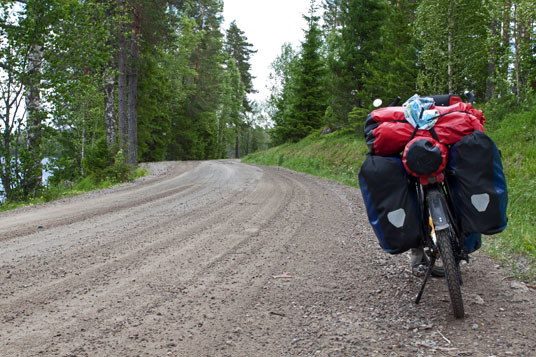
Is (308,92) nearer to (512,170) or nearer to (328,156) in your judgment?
(328,156)

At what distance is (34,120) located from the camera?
941 centimetres

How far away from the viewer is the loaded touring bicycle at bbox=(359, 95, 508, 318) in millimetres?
2980

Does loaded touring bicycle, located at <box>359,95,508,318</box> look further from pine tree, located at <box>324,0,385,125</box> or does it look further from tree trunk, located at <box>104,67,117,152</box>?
pine tree, located at <box>324,0,385,125</box>

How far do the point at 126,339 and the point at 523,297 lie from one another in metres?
3.33

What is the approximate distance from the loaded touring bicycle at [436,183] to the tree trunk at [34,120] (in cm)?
894

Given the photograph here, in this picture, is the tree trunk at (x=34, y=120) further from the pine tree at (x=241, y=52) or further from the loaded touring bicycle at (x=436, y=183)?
the pine tree at (x=241, y=52)

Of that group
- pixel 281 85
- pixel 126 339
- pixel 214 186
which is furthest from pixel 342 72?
pixel 281 85

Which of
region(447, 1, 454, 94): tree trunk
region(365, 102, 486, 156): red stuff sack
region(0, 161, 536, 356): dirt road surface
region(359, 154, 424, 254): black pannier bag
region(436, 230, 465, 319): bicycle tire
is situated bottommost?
region(0, 161, 536, 356): dirt road surface

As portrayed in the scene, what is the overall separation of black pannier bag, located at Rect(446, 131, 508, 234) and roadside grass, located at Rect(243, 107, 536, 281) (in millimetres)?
1447

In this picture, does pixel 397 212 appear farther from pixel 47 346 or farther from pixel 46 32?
pixel 46 32

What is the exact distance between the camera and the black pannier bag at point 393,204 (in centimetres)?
309

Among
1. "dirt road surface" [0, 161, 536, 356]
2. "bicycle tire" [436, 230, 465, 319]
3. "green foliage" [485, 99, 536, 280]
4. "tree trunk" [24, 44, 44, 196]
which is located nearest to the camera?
"dirt road surface" [0, 161, 536, 356]

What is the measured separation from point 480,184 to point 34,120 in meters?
9.89

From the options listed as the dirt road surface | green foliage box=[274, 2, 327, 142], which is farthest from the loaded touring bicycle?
green foliage box=[274, 2, 327, 142]
